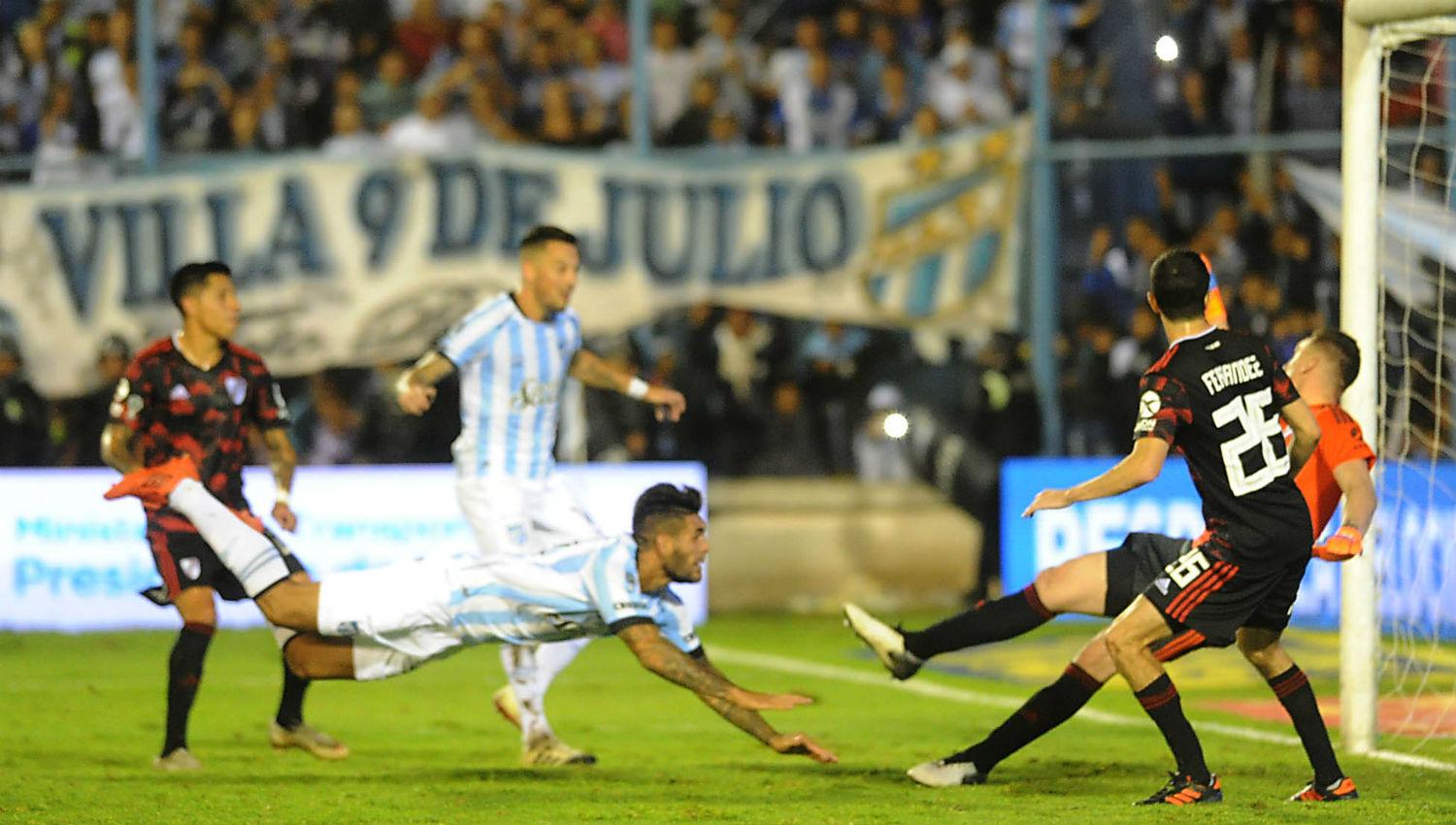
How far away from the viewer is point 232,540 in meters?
7.36

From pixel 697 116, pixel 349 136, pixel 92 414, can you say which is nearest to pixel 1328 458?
pixel 697 116

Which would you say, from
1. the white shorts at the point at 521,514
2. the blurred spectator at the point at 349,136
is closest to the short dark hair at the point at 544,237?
the white shorts at the point at 521,514

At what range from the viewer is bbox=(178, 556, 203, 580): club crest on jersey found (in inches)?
307

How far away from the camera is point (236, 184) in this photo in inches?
565

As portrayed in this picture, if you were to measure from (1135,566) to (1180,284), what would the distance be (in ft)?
3.45

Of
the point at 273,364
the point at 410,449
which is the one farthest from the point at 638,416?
the point at 273,364

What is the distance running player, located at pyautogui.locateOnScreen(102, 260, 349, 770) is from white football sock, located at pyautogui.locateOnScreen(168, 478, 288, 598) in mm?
252

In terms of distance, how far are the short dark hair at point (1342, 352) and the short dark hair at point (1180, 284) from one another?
815 millimetres

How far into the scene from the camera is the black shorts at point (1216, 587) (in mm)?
6426

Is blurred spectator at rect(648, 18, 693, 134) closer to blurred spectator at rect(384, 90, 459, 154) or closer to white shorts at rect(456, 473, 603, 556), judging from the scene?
blurred spectator at rect(384, 90, 459, 154)

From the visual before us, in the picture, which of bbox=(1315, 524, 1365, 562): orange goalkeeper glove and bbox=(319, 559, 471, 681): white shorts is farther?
bbox=(319, 559, 471, 681): white shorts

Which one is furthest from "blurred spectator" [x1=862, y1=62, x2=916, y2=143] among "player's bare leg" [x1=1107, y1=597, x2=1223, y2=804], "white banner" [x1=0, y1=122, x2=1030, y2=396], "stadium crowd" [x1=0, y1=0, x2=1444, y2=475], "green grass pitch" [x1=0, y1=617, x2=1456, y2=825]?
"player's bare leg" [x1=1107, y1=597, x2=1223, y2=804]

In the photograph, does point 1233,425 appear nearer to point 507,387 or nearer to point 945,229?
point 507,387

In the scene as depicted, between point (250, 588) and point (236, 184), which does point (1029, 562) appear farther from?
point (250, 588)
